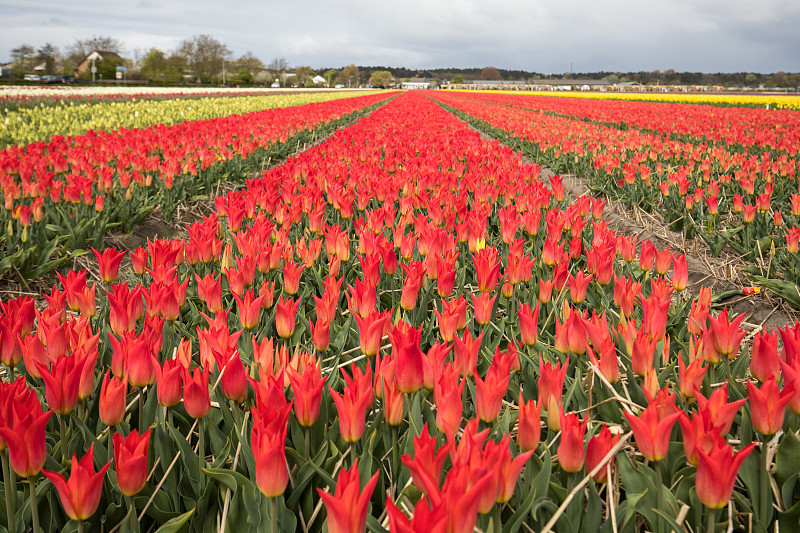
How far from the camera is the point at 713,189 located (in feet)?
15.5

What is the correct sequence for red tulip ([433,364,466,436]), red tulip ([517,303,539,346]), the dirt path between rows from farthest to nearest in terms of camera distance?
the dirt path between rows < red tulip ([517,303,539,346]) < red tulip ([433,364,466,436])

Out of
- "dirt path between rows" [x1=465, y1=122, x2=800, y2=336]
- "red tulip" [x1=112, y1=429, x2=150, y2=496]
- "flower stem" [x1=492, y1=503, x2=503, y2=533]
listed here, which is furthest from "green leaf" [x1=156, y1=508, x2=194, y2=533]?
"dirt path between rows" [x1=465, y1=122, x2=800, y2=336]

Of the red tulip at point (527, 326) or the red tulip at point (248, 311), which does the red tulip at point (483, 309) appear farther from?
the red tulip at point (248, 311)

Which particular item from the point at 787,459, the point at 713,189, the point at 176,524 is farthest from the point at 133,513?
the point at 713,189

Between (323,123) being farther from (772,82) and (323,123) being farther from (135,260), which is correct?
(772,82)

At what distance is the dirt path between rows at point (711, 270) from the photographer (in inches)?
148

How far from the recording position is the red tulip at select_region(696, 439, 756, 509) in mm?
967

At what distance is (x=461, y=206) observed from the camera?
377 cm

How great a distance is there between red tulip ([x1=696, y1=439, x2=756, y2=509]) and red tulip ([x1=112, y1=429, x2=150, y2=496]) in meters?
1.09

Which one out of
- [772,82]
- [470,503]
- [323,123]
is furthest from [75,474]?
[772,82]

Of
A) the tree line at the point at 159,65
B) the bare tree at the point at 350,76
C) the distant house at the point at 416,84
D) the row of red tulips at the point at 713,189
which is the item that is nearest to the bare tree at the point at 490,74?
the distant house at the point at 416,84

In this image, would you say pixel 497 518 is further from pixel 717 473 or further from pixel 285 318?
Answer: pixel 285 318

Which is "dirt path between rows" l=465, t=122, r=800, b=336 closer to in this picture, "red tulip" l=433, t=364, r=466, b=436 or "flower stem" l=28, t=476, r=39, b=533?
"red tulip" l=433, t=364, r=466, b=436

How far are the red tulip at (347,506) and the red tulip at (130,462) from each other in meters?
0.45
